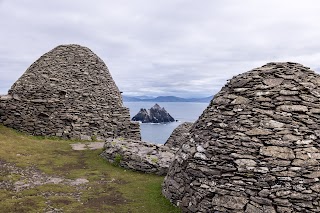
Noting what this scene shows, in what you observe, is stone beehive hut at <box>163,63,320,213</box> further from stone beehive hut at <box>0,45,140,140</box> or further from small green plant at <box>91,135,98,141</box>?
stone beehive hut at <box>0,45,140,140</box>

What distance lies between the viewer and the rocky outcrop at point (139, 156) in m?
16.5

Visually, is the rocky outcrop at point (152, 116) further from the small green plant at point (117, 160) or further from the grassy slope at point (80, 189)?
Answer: the small green plant at point (117, 160)

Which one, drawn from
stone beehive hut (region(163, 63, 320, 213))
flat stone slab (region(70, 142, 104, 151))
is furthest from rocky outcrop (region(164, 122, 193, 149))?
stone beehive hut (region(163, 63, 320, 213))

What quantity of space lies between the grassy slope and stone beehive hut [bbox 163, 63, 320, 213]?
6.44 ft

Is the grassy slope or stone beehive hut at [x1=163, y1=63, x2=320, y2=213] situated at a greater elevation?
stone beehive hut at [x1=163, y1=63, x2=320, y2=213]

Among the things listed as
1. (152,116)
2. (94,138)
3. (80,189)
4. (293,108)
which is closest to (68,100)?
(94,138)

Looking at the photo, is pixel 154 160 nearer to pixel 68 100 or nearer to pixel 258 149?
pixel 258 149

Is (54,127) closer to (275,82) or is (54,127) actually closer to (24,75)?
(24,75)

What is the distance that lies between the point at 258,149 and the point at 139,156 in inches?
341

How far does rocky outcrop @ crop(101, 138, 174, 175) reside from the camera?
16.5 m

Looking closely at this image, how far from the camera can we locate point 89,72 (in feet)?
97.5

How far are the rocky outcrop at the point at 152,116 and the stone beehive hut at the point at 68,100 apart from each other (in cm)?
13449

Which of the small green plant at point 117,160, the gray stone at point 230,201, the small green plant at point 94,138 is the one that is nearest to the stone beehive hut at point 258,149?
the gray stone at point 230,201

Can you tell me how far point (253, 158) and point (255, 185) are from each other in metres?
0.90
